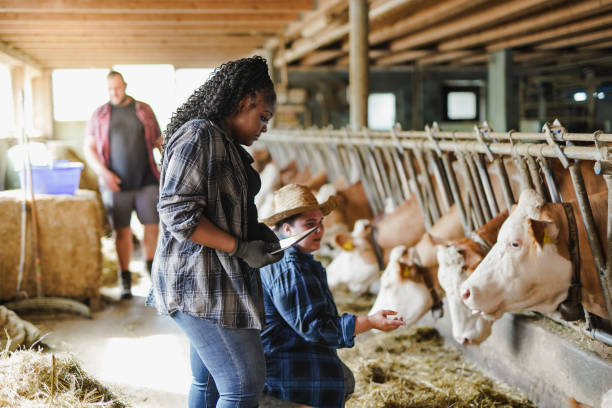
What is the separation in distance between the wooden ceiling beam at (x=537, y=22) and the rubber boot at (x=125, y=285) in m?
4.90

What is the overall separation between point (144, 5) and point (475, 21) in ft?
12.2

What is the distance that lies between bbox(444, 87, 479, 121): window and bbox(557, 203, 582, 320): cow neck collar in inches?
521

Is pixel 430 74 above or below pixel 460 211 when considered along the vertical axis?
above

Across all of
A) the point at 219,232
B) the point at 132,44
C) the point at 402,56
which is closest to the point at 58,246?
the point at 219,232

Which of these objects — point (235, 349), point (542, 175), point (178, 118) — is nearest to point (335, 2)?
point (542, 175)

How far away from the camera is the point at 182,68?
1330cm

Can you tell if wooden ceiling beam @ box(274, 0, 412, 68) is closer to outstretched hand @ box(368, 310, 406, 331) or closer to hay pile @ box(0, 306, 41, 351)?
hay pile @ box(0, 306, 41, 351)

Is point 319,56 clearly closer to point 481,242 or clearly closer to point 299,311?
point 481,242

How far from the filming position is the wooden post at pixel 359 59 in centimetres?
569

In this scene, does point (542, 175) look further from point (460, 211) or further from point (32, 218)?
point (32, 218)

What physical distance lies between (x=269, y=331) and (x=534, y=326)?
4.77 ft

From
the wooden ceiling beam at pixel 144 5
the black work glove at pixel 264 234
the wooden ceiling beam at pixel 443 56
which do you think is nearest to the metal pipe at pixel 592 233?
the black work glove at pixel 264 234

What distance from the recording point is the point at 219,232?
6.29 feet

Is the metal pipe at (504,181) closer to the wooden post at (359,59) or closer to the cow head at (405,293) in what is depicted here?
the cow head at (405,293)
